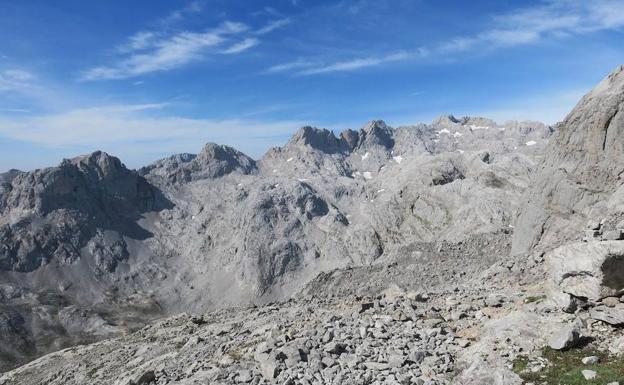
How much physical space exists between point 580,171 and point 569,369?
3989cm

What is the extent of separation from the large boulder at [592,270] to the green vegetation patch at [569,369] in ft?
11.8

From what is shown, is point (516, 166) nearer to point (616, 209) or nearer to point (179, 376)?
point (616, 209)

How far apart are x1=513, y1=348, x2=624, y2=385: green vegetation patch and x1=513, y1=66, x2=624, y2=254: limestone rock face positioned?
2650 centimetres

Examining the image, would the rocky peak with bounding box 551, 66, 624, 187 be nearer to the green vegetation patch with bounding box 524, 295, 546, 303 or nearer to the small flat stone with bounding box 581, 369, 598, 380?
the green vegetation patch with bounding box 524, 295, 546, 303

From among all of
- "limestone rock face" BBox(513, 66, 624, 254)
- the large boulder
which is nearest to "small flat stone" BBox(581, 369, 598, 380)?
the large boulder

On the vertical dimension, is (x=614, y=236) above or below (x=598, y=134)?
below

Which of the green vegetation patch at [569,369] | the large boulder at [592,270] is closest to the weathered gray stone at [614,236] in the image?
the large boulder at [592,270]

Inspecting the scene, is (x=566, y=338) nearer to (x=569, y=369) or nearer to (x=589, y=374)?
(x=569, y=369)

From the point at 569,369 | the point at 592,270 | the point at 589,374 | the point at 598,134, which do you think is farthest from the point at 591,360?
the point at 598,134

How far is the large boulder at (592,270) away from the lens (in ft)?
A: 73.1

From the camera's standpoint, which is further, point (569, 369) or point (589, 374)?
point (569, 369)

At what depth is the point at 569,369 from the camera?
19922 mm

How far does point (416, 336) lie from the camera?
1065 inches

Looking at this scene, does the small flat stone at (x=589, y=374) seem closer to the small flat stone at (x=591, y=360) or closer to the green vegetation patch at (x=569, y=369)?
the green vegetation patch at (x=569, y=369)
